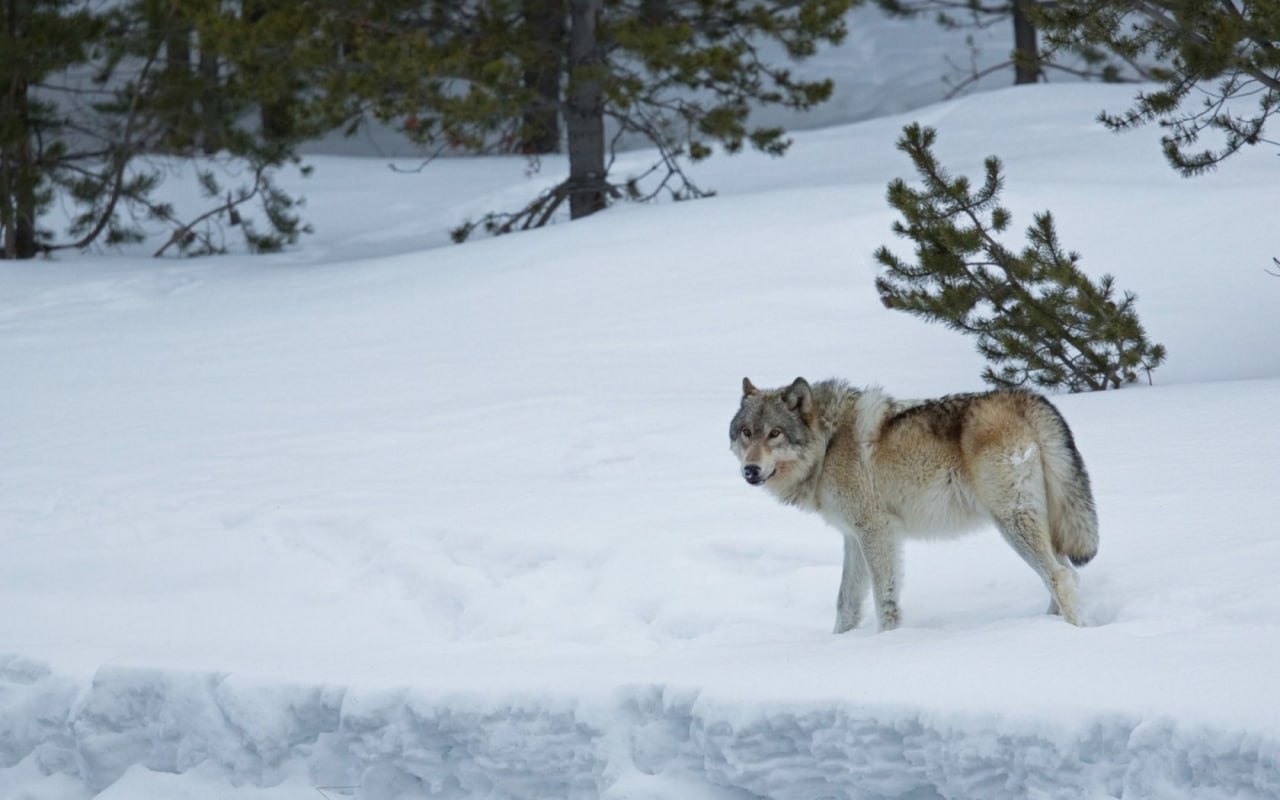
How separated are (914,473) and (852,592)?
0.64 m

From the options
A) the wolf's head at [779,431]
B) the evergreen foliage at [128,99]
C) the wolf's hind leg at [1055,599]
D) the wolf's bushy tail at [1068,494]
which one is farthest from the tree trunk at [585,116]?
the wolf's hind leg at [1055,599]

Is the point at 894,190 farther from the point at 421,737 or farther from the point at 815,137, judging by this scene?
the point at 815,137

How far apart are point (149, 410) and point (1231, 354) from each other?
869 cm

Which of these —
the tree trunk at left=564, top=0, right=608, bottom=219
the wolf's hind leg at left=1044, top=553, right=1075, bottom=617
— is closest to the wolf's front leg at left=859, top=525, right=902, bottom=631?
the wolf's hind leg at left=1044, top=553, right=1075, bottom=617

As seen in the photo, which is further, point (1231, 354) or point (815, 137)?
point (815, 137)

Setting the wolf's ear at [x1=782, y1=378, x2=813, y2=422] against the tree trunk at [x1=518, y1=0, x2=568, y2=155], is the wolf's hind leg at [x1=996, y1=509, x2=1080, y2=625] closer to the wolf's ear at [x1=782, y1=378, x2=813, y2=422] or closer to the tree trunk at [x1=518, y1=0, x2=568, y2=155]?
the wolf's ear at [x1=782, y1=378, x2=813, y2=422]

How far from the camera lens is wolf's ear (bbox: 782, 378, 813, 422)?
20.8 ft

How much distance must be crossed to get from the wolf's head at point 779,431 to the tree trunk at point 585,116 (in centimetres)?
1090

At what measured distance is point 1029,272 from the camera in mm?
9711

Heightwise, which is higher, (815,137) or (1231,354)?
(815,137)

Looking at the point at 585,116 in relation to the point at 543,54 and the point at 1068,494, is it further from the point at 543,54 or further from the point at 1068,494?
the point at 1068,494

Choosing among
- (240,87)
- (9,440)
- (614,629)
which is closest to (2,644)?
(614,629)

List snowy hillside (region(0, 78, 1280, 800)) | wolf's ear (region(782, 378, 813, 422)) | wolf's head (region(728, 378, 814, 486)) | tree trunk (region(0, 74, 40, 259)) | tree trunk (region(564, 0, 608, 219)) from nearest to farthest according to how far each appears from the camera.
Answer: snowy hillside (region(0, 78, 1280, 800)) → wolf's head (region(728, 378, 814, 486)) → wolf's ear (region(782, 378, 813, 422)) → tree trunk (region(564, 0, 608, 219)) → tree trunk (region(0, 74, 40, 259))

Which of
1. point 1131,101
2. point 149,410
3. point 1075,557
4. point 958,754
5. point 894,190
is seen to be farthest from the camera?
point 1131,101
